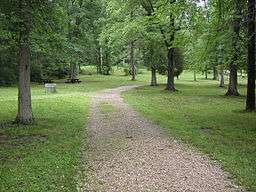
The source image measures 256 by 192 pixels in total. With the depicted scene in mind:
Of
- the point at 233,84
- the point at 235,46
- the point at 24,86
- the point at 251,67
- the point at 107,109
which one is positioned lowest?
the point at 107,109

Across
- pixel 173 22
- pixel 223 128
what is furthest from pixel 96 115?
pixel 173 22

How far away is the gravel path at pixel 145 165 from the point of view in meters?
8.23

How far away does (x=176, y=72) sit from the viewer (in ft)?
219

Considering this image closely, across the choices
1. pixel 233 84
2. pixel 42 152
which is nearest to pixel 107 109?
pixel 42 152

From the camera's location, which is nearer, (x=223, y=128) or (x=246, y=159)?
(x=246, y=159)

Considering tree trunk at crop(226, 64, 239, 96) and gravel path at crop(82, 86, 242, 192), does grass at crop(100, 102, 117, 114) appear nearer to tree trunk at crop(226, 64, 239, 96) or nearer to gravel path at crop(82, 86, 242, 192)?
gravel path at crop(82, 86, 242, 192)

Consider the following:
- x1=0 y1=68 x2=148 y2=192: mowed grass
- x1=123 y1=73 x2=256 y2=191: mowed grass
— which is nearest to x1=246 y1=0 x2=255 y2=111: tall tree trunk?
x1=123 y1=73 x2=256 y2=191: mowed grass

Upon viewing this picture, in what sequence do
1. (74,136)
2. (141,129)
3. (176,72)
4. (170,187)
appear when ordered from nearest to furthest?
(170,187), (74,136), (141,129), (176,72)

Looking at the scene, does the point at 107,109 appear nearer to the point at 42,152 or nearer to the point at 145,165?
the point at 42,152

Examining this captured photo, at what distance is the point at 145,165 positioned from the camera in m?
9.91

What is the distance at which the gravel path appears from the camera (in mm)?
8227

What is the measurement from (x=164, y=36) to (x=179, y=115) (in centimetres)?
1732

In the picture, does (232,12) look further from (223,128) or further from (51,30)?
(51,30)

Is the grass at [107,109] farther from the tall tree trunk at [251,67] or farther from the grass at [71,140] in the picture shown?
the tall tree trunk at [251,67]
